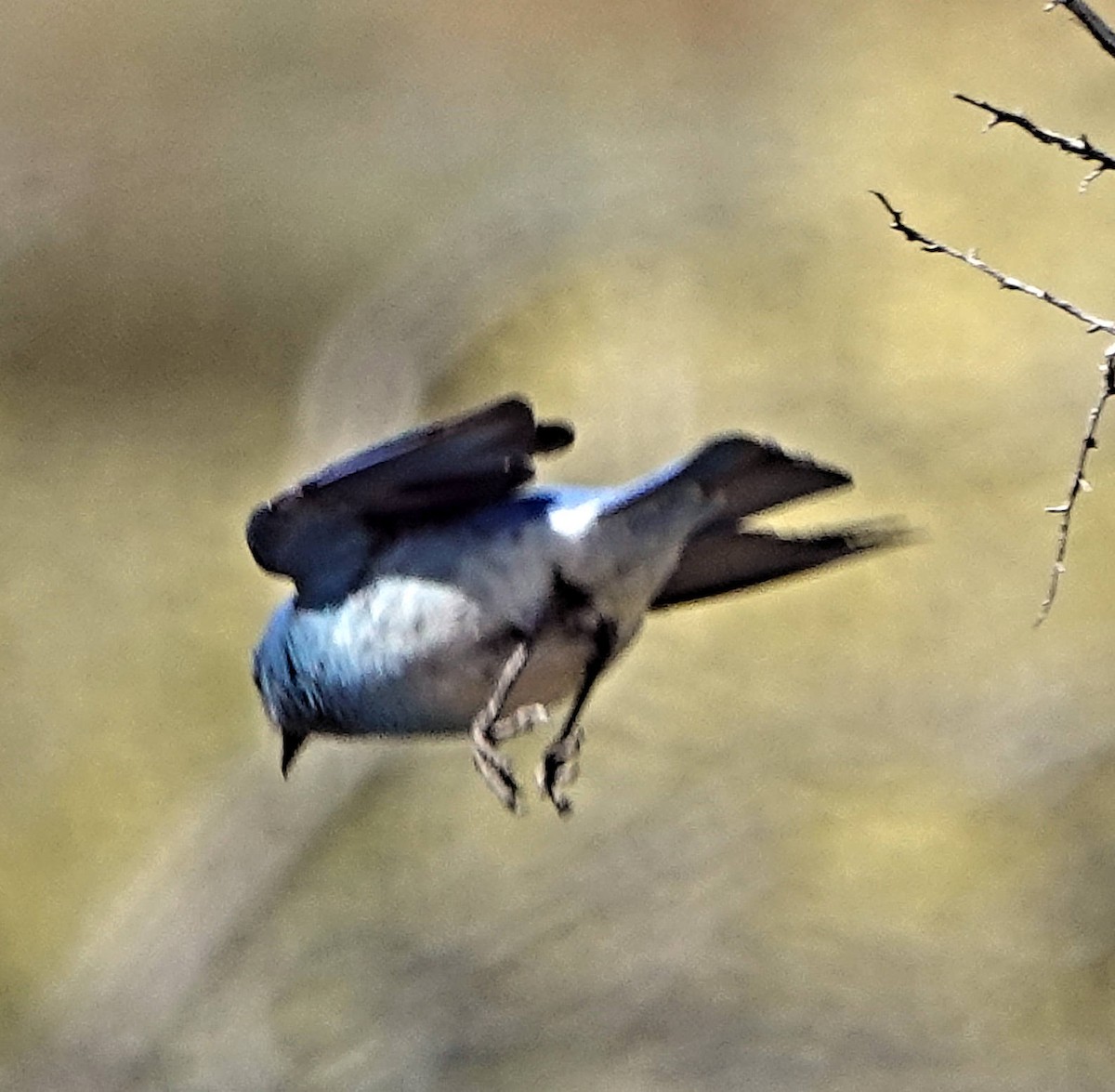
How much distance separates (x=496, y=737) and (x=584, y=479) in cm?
291

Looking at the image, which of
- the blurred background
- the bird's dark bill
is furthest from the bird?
the blurred background

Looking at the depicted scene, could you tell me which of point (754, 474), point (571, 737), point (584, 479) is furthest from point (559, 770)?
point (584, 479)

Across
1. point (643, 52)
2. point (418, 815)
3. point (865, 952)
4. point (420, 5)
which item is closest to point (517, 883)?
point (418, 815)

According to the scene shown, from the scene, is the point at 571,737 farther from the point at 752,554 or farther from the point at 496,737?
the point at 752,554

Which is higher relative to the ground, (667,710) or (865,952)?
(667,710)

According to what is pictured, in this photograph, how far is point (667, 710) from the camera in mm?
5016

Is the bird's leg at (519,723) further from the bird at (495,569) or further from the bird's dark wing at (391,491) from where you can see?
the bird's dark wing at (391,491)

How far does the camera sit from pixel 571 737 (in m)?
1.72

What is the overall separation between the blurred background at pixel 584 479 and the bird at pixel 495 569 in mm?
2394

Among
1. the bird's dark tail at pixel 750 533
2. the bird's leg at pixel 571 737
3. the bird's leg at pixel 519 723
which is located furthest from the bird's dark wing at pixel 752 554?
the bird's leg at pixel 519 723

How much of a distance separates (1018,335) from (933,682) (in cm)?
139

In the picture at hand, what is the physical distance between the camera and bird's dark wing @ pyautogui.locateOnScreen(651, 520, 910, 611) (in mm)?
1695

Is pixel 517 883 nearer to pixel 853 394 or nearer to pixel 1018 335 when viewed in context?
pixel 853 394

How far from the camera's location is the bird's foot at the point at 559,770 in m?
1.61
